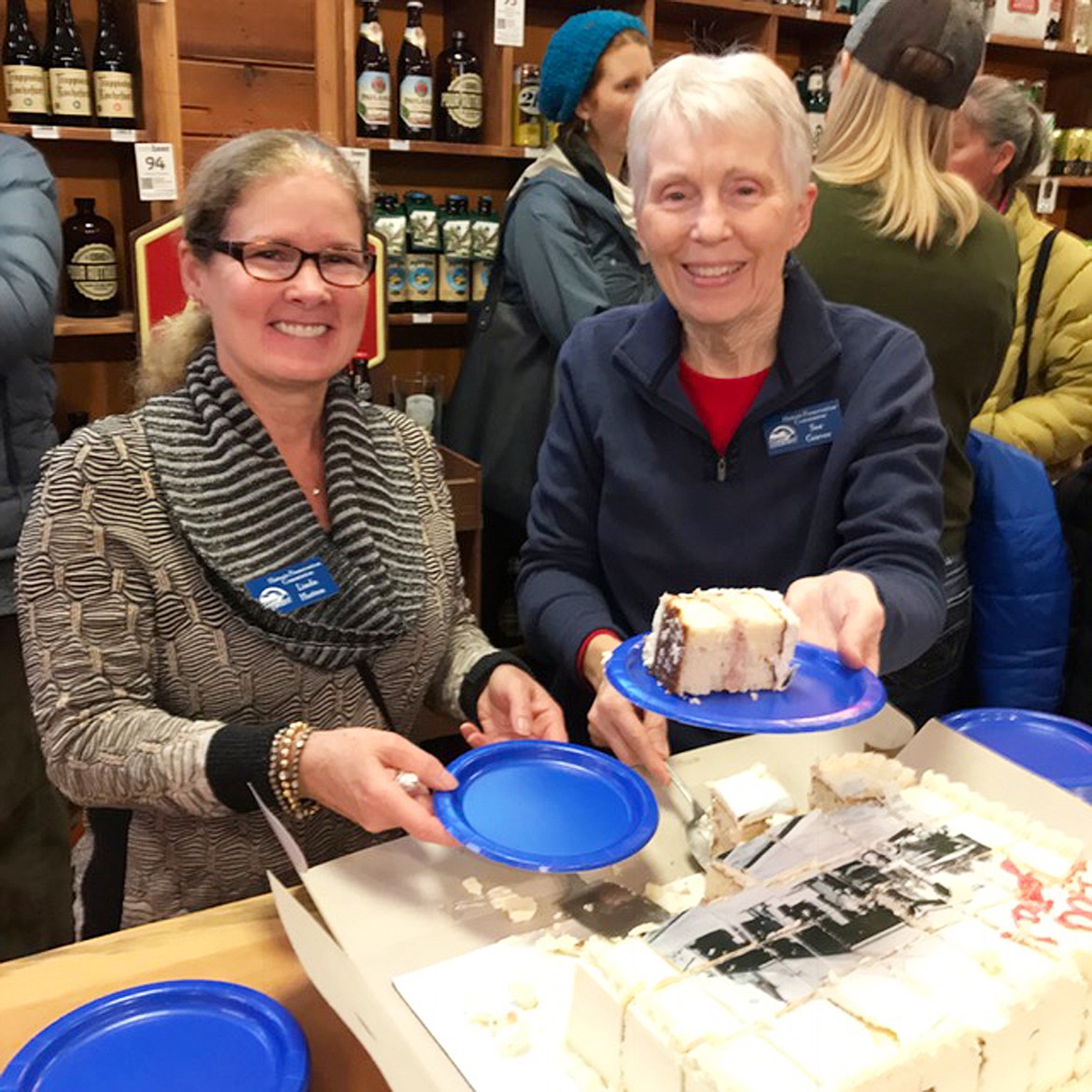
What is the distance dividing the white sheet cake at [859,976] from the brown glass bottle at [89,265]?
261 cm

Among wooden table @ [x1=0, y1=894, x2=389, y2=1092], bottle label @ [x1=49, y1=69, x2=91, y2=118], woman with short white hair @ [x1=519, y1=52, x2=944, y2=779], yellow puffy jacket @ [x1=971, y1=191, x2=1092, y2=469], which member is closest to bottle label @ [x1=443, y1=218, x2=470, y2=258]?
bottle label @ [x1=49, y1=69, x2=91, y2=118]

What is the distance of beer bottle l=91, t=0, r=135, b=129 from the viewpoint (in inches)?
115

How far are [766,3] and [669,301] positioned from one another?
276 centimetres

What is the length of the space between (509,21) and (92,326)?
4.83 ft

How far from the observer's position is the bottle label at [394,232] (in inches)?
134

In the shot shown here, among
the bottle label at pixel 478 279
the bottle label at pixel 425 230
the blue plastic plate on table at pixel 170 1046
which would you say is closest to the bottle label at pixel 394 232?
the bottle label at pixel 425 230

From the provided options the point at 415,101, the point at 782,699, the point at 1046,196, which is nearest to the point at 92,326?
the point at 415,101

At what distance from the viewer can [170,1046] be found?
3.11ft

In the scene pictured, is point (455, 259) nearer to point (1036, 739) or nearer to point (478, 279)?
point (478, 279)

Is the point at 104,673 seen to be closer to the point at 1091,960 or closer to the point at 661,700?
the point at 661,700

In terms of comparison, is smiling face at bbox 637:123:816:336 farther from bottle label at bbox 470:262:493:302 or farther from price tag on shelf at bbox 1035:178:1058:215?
price tag on shelf at bbox 1035:178:1058:215

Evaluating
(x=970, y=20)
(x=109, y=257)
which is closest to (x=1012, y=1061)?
(x=970, y=20)

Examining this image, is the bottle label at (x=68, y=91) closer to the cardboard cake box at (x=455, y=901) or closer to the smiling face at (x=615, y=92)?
the smiling face at (x=615, y=92)

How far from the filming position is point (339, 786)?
119cm
